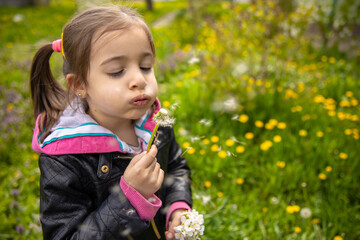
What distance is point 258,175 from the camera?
7.35 feet

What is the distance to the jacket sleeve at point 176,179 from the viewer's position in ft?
4.63

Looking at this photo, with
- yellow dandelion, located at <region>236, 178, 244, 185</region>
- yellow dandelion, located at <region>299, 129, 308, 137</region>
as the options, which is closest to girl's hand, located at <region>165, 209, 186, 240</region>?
yellow dandelion, located at <region>236, 178, 244, 185</region>

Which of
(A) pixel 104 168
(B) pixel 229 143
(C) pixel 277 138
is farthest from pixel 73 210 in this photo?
(C) pixel 277 138

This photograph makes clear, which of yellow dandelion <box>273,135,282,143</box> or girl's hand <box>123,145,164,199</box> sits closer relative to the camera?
girl's hand <box>123,145,164,199</box>

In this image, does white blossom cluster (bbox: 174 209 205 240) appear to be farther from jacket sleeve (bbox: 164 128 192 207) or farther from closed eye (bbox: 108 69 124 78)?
closed eye (bbox: 108 69 124 78)

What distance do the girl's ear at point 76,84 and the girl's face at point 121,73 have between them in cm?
7

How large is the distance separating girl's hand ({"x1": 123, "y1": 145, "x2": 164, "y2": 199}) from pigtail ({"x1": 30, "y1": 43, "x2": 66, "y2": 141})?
512mm

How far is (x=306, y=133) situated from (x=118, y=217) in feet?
6.50

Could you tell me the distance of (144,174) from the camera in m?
0.99

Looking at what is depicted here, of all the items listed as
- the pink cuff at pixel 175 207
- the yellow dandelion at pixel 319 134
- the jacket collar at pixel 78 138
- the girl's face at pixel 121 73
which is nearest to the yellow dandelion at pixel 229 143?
the yellow dandelion at pixel 319 134

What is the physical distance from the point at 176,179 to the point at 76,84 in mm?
684

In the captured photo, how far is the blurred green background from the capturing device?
1.89m

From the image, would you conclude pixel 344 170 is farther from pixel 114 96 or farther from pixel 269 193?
pixel 114 96

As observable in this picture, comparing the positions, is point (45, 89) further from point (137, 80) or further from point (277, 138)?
point (277, 138)
